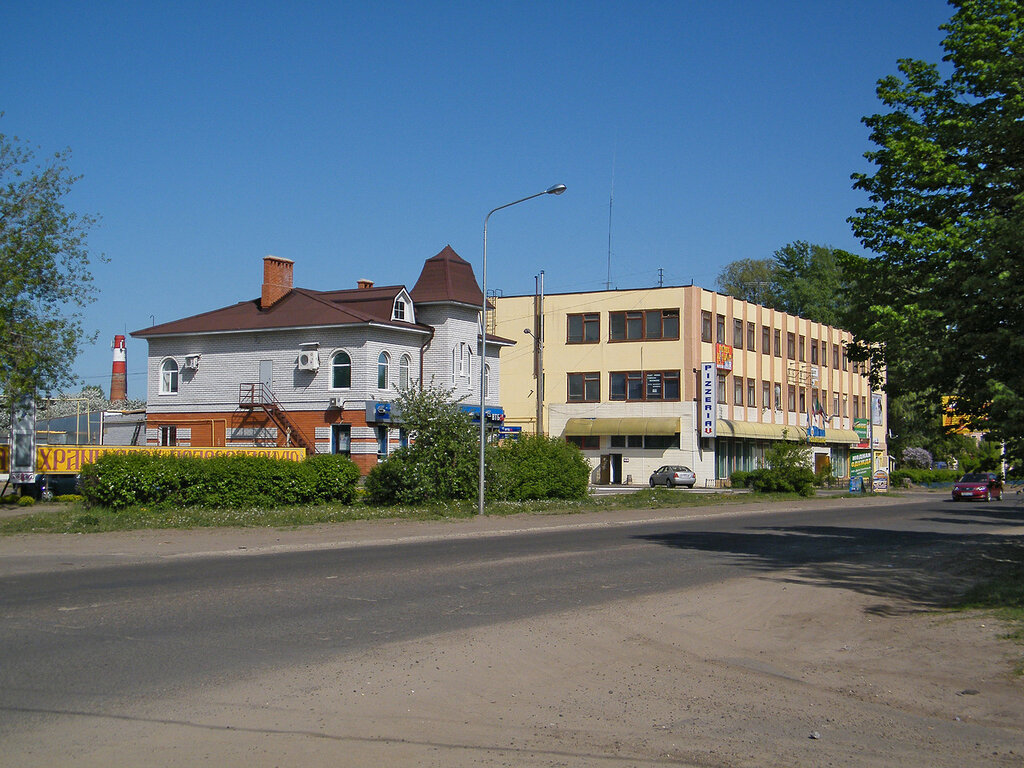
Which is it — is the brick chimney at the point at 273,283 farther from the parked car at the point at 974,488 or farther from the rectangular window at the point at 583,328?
the parked car at the point at 974,488

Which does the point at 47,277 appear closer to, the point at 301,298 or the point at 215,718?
the point at 301,298

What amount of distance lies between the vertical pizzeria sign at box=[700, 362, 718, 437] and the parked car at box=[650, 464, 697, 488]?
2.75m

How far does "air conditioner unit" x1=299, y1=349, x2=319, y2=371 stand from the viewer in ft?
146

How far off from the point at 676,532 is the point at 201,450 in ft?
55.6

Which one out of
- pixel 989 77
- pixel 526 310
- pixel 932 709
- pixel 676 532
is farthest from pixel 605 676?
pixel 526 310

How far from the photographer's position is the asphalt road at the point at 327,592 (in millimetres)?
8195

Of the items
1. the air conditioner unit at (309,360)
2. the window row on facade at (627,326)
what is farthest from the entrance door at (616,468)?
the air conditioner unit at (309,360)

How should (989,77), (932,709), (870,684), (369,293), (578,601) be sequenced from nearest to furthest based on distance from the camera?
(932,709) → (870,684) → (578,601) → (989,77) → (369,293)

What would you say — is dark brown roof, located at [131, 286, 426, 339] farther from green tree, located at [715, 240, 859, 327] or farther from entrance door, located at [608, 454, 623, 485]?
green tree, located at [715, 240, 859, 327]

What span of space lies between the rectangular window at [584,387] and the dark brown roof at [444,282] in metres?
16.7

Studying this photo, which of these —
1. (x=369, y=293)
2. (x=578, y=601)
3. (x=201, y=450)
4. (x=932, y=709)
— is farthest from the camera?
(x=369, y=293)

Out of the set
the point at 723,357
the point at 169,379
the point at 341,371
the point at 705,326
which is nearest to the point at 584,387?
the point at 705,326

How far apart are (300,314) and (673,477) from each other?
→ 24.1 m

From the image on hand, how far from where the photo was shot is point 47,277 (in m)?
30.6
